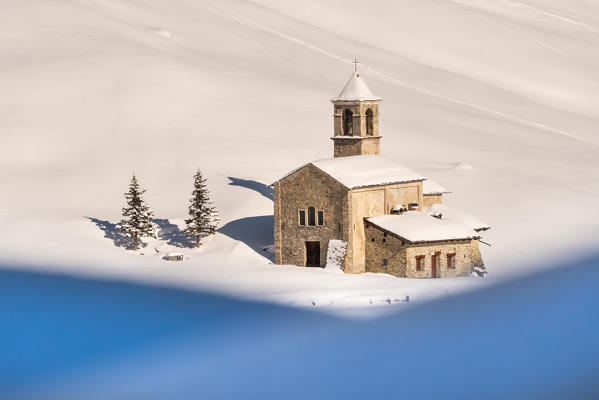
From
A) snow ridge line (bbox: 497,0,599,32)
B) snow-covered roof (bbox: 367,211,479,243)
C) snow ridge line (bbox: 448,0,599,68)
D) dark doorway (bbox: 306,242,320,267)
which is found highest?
snow ridge line (bbox: 497,0,599,32)

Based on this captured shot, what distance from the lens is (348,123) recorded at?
63.5 m

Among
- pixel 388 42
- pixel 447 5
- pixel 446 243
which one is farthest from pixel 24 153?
pixel 447 5

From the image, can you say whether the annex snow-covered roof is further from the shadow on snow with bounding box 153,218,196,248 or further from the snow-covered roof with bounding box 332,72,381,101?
the shadow on snow with bounding box 153,218,196,248

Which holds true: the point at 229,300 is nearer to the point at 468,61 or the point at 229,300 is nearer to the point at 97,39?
the point at 97,39

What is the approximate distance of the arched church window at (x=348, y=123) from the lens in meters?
63.2

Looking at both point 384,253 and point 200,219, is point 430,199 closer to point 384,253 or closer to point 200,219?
point 384,253

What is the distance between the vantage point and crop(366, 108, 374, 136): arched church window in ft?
207

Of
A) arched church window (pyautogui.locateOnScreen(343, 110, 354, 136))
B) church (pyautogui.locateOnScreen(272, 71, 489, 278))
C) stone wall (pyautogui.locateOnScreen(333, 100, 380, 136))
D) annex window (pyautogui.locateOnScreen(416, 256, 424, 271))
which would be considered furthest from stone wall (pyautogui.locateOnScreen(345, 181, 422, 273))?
arched church window (pyautogui.locateOnScreen(343, 110, 354, 136))

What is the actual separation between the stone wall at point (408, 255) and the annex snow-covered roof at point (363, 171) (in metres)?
2.43

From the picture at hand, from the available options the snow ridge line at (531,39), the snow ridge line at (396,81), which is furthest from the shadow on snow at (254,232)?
the snow ridge line at (531,39)

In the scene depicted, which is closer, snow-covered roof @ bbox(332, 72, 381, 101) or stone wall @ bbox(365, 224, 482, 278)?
stone wall @ bbox(365, 224, 482, 278)

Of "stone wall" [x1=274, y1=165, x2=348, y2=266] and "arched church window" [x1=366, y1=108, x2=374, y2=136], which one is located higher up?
"arched church window" [x1=366, y1=108, x2=374, y2=136]

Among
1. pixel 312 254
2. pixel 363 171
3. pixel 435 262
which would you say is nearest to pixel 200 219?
pixel 312 254

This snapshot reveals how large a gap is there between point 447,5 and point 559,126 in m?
52.0
